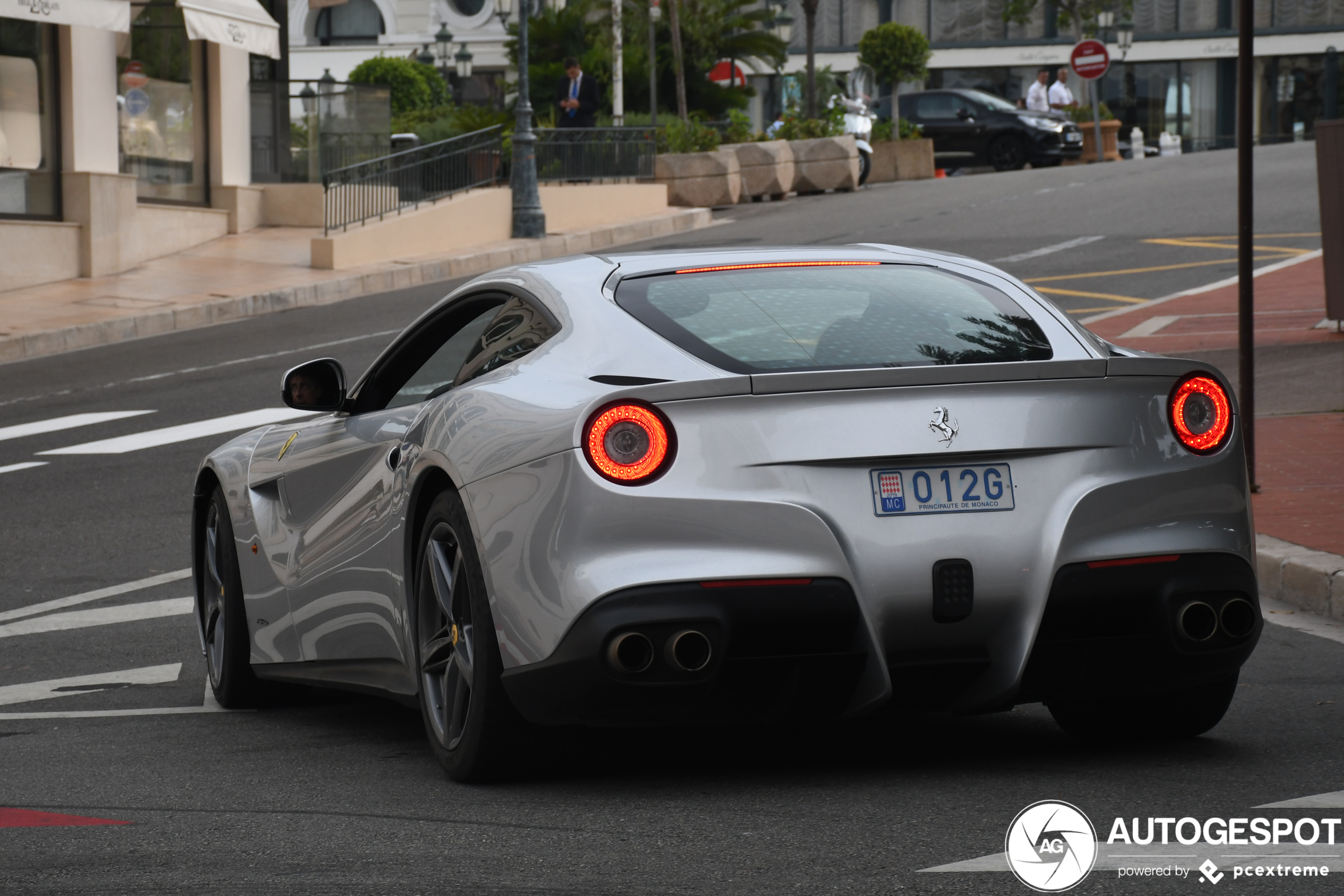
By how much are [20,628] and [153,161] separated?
19.0 metres

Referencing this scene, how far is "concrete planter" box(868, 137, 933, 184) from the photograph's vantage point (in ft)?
126

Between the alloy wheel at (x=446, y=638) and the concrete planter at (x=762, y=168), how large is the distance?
26905 millimetres

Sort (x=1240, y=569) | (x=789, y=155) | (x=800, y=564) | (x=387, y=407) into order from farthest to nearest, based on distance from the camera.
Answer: (x=789, y=155) → (x=387, y=407) → (x=1240, y=569) → (x=800, y=564)

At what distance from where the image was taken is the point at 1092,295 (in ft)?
62.6

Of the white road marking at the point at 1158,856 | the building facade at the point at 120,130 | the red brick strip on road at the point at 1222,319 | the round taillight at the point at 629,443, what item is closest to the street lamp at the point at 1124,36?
the building facade at the point at 120,130

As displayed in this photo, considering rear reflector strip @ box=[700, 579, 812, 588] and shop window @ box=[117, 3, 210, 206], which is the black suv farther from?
rear reflector strip @ box=[700, 579, 812, 588]

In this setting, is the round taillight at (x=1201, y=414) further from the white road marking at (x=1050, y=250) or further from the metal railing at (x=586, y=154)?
the metal railing at (x=586, y=154)

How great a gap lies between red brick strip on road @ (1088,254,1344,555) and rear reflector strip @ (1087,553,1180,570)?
3.45 metres

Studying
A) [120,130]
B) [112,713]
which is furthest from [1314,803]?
[120,130]

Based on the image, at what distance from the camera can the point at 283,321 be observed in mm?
19891

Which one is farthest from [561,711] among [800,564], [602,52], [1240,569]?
[602,52]

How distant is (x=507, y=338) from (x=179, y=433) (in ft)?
27.9

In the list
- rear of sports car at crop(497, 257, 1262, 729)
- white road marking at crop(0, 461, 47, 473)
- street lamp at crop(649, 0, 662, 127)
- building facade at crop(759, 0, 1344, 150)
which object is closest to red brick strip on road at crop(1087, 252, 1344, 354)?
white road marking at crop(0, 461, 47, 473)

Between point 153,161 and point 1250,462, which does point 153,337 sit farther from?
point 1250,462
